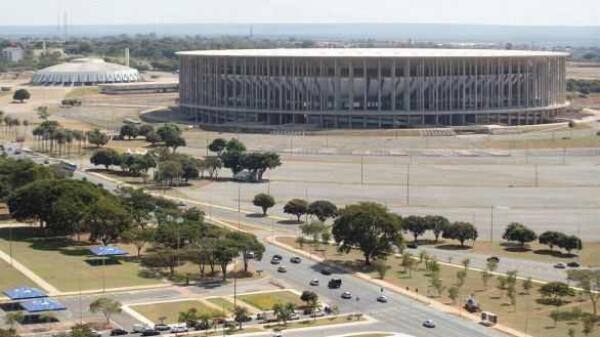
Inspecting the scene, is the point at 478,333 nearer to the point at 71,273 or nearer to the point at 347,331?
the point at 347,331

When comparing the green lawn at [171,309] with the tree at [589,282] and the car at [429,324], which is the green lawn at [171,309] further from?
the tree at [589,282]

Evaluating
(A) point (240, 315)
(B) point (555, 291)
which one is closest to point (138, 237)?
(A) point (240, 315)

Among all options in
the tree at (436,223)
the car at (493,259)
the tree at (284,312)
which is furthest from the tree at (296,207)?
the tree at (284,312)

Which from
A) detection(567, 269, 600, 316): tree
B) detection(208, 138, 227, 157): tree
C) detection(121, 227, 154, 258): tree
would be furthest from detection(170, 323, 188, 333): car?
detection(208, 138, 227, 157): tree

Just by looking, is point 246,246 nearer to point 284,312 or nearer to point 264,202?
point 284,312

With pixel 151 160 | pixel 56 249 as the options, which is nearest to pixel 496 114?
pixel 151 160

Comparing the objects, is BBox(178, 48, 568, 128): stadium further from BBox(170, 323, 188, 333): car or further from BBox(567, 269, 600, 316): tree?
BBox(170, 323, 188, 333): car
